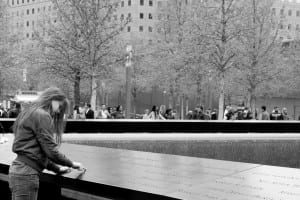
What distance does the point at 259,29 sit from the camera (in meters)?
32.4

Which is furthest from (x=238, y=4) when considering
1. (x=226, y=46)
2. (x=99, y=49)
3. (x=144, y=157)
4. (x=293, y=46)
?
(x=144, y=157)

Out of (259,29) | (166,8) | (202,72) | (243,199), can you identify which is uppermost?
(166,8)

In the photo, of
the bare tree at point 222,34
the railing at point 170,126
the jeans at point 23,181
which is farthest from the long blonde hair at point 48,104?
the bare tree at point 222,34

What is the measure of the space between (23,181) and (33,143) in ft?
1.18

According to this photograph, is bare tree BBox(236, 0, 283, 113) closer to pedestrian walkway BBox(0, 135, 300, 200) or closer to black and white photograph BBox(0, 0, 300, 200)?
black and white photograph BBox(0, 0, 300, 200)

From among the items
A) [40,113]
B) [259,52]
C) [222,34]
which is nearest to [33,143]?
[40,113]

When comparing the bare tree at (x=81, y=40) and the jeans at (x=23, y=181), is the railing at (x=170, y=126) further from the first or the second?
the bare tree at (x=81, y=40)

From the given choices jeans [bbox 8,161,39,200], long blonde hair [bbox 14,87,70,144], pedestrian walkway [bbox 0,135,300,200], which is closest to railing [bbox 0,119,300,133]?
pedestrian walkway [bbox 0,135,300,200]

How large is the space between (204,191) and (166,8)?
3907cm

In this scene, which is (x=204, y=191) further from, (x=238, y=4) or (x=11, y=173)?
(x=238, y=4)

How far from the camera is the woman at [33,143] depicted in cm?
428

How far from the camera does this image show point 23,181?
4.29 m

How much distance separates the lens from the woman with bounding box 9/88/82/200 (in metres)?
4.28

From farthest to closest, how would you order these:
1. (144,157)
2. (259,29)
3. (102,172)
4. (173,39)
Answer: (173,39), (259,29), (144,157), (102,172)
